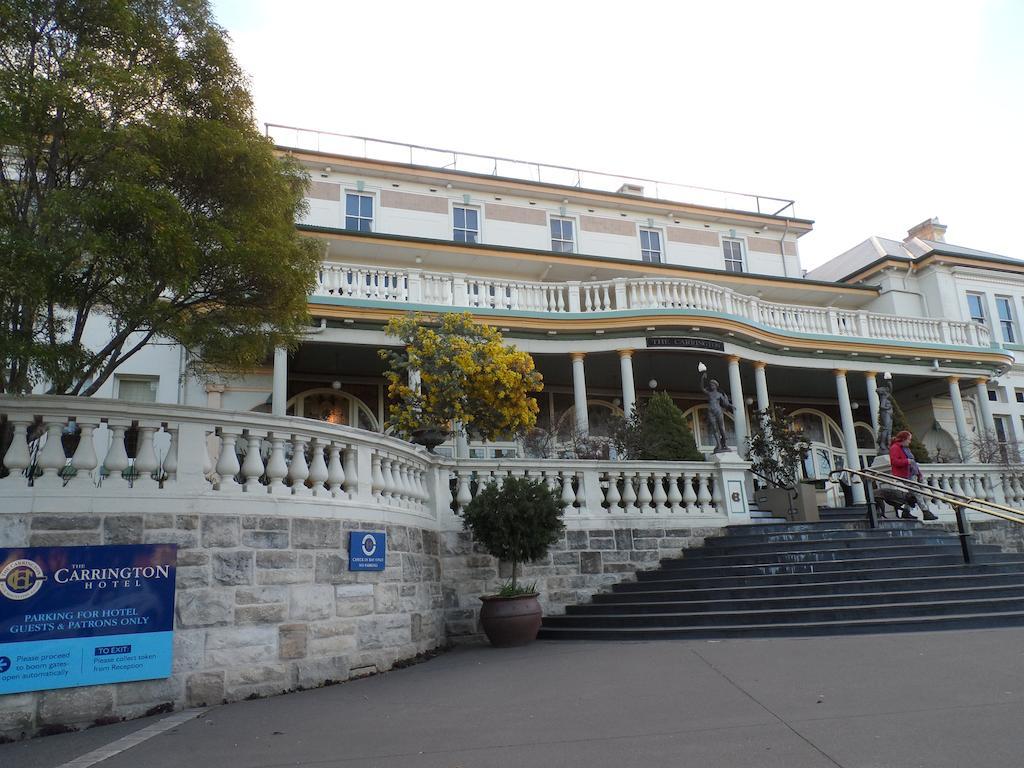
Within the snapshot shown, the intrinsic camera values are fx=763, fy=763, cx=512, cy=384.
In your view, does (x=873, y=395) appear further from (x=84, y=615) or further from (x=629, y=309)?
(x=84, y=615)

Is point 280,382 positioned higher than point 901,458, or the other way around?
point 280,382

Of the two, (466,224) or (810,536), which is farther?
(466,224)

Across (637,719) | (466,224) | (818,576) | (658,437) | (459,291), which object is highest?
(466,224)

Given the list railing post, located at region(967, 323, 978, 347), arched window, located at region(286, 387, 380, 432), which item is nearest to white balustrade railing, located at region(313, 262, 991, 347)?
railing post, located at region(967, 323, 978, 347)

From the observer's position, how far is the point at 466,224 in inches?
853

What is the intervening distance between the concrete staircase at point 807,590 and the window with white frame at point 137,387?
10211mm

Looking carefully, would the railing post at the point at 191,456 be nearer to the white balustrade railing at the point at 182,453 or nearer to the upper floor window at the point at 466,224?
the white balustrade railing at the point at 182,453

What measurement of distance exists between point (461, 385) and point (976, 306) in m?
20.5

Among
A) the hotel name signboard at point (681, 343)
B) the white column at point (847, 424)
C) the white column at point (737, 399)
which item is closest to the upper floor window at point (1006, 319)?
the white column at point (847, 424)

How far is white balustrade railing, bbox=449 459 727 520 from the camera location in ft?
36.6

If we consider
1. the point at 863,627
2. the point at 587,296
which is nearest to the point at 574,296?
the point at 587,296

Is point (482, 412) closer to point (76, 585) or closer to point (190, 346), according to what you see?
Answer: point (190, 346)

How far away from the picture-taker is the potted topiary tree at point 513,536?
31.6 ft

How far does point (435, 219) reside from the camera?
21.2m
